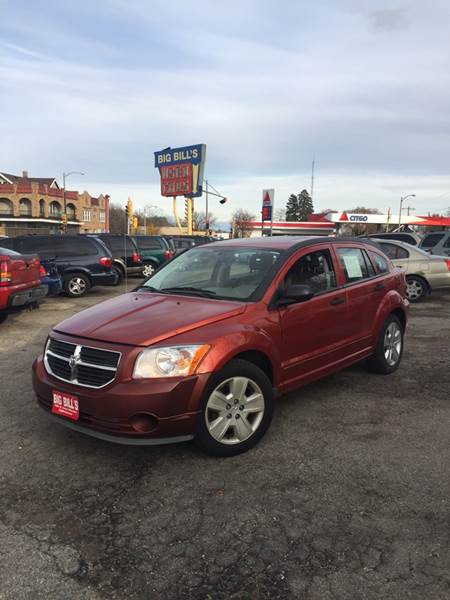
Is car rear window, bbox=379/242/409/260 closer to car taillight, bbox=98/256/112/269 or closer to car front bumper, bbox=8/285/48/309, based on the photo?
car taillight, bbox=98/256/112/269

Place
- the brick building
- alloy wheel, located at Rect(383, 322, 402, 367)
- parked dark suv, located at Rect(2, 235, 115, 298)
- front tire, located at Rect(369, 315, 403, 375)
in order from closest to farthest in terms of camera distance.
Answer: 1. front tire, located at Rect(369, 315, 403, 375)
2. alloy wheel, located at Rect(383, 322, 402, 367)
3. parked dark suv, located at Rect(2, 235, 115, 298)
4. the brick building

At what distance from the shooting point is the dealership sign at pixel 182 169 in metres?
32.0

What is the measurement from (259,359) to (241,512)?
4.18 feet

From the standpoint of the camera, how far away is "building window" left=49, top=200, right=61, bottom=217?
236ft

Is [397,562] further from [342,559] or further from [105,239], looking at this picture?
[105,239]

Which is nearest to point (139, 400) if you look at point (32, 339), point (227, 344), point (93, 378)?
point (93, 378)

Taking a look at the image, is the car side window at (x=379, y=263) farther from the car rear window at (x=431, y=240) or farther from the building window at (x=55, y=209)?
the building window at (x=55, y=209)

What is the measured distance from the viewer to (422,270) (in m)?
11.5

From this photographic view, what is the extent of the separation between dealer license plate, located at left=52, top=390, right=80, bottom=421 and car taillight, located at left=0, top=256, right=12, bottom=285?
4.81m

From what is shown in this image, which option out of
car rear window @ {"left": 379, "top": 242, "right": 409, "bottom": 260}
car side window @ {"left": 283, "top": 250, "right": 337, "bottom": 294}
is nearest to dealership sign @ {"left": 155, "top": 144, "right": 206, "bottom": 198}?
car rear window @ {"left": 379, "top": 242, "right": 409, "bottom": 260}

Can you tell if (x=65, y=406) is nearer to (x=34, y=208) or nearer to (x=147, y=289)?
(x=147, y=289)

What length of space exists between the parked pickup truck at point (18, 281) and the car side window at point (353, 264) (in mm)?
5455

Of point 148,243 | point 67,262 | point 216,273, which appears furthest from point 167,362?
point 148,243

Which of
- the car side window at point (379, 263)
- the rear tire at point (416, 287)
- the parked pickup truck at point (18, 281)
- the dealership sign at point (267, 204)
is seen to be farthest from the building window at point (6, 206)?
the car side window at point (379, 263)
